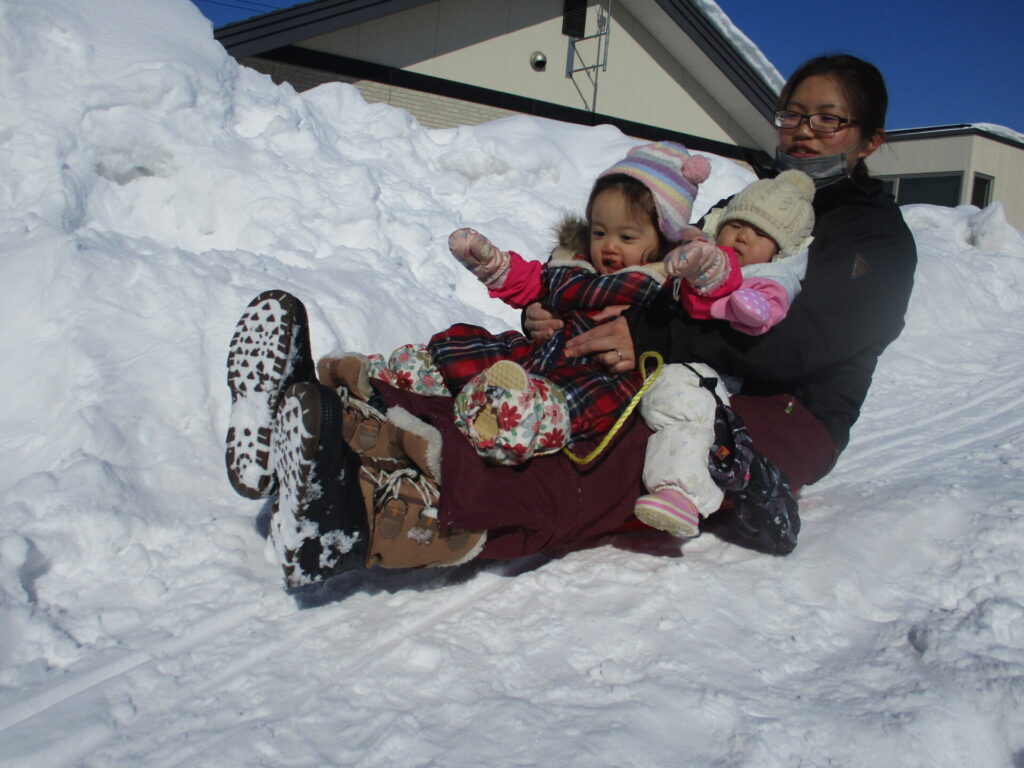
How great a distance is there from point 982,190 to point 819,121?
18.7 m

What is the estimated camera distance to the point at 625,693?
168cm

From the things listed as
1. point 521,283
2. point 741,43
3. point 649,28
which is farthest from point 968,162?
point 521,283

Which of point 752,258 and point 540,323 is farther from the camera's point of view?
point 540,323

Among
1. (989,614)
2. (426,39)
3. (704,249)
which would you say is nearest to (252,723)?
(704,249)

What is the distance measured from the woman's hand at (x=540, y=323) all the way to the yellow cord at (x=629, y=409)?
384mm

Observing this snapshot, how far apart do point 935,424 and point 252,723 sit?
355 centimetres

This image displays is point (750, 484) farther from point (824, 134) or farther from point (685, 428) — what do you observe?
point (824, 134)

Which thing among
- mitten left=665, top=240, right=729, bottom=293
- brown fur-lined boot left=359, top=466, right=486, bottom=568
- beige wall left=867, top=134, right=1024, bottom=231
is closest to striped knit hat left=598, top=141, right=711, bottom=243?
mitten left=665, top=240, right=729, bottom=293

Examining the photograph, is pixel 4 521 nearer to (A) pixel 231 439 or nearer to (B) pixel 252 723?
(A) pixel 231 439

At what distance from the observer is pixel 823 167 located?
2.71 meters

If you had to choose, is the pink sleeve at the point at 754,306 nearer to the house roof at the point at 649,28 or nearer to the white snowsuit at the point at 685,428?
the white snowsuit at the point at 685,428

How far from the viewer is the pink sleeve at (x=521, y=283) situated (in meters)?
2.88

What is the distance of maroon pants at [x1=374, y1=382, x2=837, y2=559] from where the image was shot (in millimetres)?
1972

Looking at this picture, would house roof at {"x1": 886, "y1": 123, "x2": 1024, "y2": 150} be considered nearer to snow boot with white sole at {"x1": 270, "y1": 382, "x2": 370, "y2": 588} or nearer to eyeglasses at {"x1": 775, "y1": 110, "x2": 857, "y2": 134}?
eyeglasses at {"x1": 775, "y1": 110, "x2": 857, "y2": 134}
